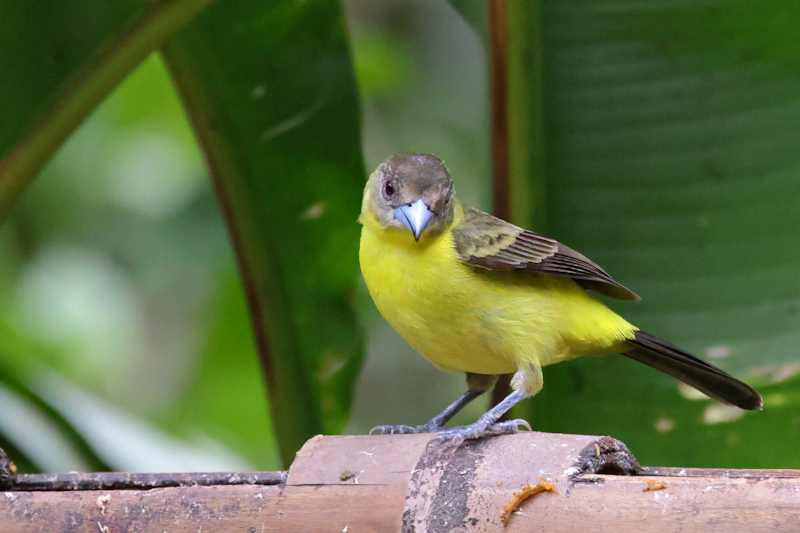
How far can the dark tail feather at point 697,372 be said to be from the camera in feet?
7.44

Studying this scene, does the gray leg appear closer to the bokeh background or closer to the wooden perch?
the wooden perch

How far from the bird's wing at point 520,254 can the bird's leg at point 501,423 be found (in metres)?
0.27

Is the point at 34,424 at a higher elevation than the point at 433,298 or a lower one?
lower

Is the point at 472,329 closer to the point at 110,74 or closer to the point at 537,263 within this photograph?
the point at 537,263

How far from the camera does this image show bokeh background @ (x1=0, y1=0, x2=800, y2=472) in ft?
8.40

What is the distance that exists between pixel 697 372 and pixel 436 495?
47.3 inches

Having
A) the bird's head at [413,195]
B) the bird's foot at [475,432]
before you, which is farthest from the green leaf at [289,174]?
the bird's foot at [475,432]

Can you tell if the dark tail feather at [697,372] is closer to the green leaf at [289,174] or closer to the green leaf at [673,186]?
the green leaf at [673,186]

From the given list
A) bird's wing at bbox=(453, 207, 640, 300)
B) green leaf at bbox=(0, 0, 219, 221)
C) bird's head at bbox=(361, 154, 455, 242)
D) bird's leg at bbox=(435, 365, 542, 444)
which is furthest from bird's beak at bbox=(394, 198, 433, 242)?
green leaf at bbox=(0, 0, 219, 221)

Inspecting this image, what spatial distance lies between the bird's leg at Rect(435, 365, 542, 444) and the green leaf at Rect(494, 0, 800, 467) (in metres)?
0.73

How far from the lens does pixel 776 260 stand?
2557mm

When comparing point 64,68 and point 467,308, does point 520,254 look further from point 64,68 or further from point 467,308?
point 64,68

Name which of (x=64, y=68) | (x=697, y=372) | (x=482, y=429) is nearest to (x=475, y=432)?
(x=482, y=429)

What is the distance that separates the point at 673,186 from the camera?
2641 millimetres
